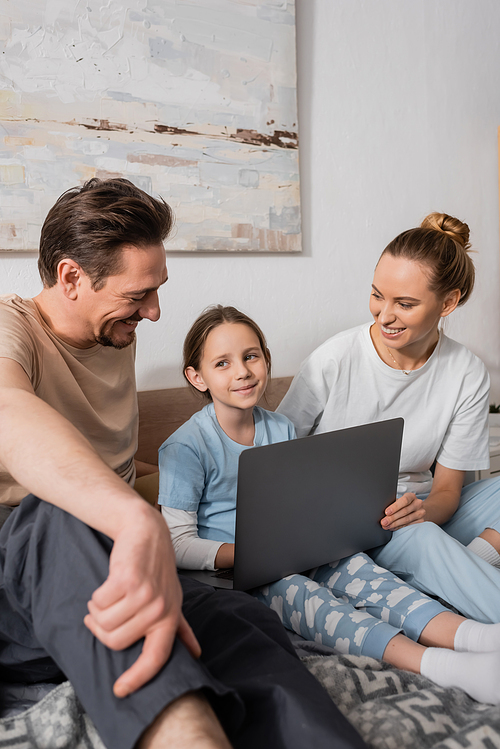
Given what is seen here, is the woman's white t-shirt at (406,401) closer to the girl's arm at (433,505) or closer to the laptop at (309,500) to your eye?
the girl's arm at (433,505)

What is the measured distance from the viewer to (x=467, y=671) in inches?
33.4

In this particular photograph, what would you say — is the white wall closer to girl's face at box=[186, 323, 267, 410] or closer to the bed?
girl's face at box=[186, 323, 267, 410]

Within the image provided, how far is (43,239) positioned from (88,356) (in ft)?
0.84

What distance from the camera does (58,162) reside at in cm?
159

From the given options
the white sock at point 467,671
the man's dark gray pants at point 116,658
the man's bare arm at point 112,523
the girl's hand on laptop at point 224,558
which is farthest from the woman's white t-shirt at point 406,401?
the man's bare arm at point 112,523

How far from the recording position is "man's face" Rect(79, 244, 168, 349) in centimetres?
115

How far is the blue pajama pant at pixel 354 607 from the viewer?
979mm

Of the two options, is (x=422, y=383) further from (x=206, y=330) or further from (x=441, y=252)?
(x=206, y=330)

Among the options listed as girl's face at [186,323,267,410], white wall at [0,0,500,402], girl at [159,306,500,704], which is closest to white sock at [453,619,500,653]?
girl at [159,306,500,704]

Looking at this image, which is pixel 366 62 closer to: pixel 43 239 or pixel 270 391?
pixel 270 391

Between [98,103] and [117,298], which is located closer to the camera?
[117,298]

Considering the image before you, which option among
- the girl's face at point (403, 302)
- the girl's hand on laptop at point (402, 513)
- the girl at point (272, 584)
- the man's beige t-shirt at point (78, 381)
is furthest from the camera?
the girl's face at point (403, 302)

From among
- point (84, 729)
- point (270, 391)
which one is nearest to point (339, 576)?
point (84, 729)

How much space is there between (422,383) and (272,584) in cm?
69
